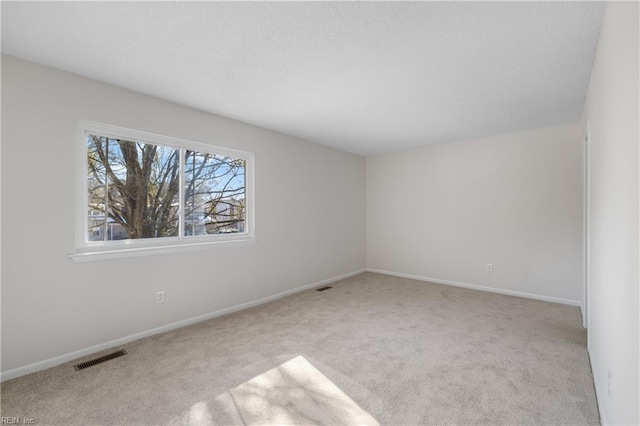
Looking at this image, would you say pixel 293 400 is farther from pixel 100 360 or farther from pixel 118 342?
pixel 118 342

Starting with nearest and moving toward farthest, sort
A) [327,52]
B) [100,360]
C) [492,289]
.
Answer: [327,52] < [100,360] < [492,289]

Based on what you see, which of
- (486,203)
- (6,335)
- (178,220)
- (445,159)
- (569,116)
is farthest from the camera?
(445,159)

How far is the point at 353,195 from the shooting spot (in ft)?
19.1

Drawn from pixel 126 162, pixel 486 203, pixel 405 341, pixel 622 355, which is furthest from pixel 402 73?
pixel 486 203

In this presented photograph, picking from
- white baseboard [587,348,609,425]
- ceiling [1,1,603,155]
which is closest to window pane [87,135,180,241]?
ceiling [1,1,603,155]

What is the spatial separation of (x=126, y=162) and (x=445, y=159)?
467 centimetres

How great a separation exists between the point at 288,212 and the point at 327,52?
2.66m

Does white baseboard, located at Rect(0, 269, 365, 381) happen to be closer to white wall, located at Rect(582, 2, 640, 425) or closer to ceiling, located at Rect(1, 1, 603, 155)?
ceiling, located at Rect(1, 1, 603, 155)

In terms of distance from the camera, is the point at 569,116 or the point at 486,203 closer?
the point at 569,116

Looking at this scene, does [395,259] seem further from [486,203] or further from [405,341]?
[405,341]

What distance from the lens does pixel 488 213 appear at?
4637 millimetres

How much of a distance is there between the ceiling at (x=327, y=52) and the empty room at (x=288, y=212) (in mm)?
19

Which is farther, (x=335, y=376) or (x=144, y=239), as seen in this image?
(x=144, y=239)

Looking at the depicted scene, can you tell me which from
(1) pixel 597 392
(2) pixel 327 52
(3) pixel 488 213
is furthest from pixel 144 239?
(3) pixel 488 213
